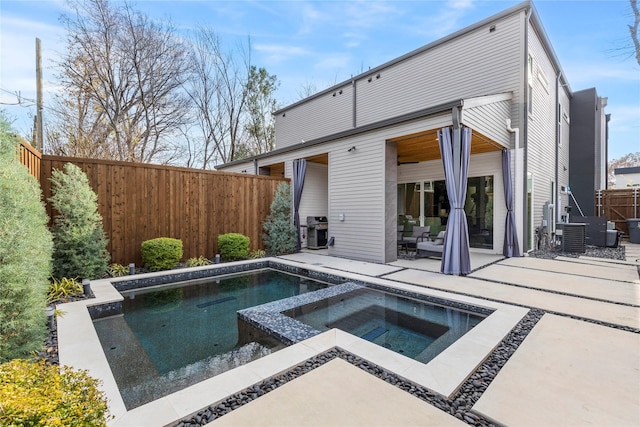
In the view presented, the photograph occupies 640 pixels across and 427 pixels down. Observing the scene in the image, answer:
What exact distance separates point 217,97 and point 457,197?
14489 millimetres

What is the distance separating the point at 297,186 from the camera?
927 centimetres

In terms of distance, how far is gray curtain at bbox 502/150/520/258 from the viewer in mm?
7707

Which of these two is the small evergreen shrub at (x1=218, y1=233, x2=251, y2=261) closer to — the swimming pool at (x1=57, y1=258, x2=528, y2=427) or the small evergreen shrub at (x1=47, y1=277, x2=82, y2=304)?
the swimming pool at (x1=57, y1=258, x2=528, y2=427)

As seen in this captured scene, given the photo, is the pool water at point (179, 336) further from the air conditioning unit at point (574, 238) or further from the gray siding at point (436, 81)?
the air conditioning unit at point (574, 238)

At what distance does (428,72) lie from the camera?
9.54 m

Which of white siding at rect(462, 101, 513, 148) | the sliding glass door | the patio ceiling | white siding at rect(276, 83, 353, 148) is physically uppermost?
white siding at rect(276, 83, 353, 148)

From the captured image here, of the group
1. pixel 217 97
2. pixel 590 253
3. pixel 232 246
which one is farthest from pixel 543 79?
pixel 217 97

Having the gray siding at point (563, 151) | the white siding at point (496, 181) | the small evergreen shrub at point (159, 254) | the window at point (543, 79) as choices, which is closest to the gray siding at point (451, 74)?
the white siding at point (496, 181)

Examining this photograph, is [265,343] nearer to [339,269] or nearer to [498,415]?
[498,415]

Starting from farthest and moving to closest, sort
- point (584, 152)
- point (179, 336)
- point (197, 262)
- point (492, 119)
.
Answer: point (584, 152), point (197, 262), point (492, 119), point (179, 336)

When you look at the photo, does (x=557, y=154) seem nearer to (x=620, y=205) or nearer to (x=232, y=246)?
(x=620, y=205)

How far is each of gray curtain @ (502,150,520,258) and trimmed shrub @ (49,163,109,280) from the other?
30.1 feet

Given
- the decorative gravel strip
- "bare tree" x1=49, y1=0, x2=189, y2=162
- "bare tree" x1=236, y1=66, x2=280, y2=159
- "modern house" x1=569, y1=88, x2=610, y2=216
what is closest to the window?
the decorative gravel strip

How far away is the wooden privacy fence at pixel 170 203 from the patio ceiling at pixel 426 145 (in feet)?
13.4
